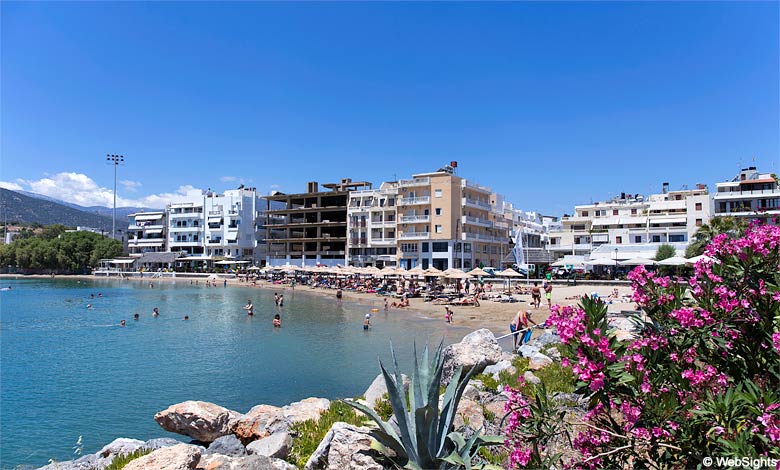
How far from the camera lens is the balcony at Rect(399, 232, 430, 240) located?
65.2 meters

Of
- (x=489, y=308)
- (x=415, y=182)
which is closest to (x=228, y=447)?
(x=489, y=308)

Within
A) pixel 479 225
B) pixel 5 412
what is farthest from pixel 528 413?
pixel 479 225

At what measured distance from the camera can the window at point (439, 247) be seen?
210ft

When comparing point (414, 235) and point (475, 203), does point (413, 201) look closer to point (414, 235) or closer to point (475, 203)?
point (414, 235)

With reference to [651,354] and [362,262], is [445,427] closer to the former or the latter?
[651,354]

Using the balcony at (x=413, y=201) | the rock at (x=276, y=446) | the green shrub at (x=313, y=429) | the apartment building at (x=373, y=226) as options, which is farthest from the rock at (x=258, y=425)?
the apartment building at (x=373, y=226)

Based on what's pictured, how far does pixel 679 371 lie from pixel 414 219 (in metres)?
62.1

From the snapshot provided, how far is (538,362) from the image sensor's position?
12172mm

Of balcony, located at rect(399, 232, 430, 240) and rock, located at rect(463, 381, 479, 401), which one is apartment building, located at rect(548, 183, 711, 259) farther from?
rock, located at rect(463, 381, 479, 401)

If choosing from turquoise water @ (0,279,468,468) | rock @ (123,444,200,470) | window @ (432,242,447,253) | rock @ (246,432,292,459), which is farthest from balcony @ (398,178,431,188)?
rock @ (123,444,200,470)

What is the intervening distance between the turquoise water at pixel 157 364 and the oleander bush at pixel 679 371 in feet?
36.8

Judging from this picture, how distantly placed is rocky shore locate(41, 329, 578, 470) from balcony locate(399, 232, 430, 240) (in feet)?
171

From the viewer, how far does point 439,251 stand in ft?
211

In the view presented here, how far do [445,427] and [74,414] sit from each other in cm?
1285
